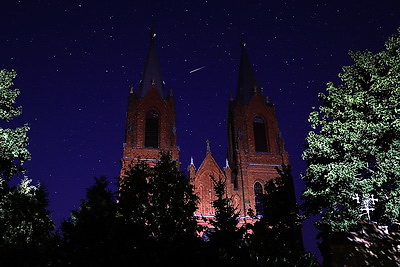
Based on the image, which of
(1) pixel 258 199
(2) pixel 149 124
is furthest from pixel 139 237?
(2) pixel 149 124

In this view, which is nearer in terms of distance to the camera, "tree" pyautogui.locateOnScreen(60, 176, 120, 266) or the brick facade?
"tree" pyautogui.locateOnScreen(60, 176, 120, 266)

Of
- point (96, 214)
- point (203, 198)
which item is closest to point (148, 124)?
point (203, 198)

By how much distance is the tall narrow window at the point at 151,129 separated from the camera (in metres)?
35.4

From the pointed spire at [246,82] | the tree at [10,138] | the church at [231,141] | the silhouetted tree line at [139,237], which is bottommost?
the silhouetted tree line at [139,237]

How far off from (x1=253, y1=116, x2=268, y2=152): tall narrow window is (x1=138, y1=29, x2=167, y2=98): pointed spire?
35.3ft

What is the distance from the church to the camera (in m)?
33.1

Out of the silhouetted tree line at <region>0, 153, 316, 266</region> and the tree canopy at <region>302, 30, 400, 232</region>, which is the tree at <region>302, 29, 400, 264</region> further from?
the silhouetted tree line at <region>0, 153, 316, 266</region>

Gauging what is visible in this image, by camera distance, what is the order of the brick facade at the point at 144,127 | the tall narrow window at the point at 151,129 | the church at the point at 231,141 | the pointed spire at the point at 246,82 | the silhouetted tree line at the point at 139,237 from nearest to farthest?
the silhouetted tree line at the point at 139,237 → the church at the point at 231,141 → the brick facade at the point at 144,127 → the tall narrow window at the point at 151,129 → the pointed spire at the point at 246,82

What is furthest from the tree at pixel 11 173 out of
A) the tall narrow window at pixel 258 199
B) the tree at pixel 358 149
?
the tall narrow window at pixel 258 199

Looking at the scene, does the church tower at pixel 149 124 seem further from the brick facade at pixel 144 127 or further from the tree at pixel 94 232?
the tree at pixel 94 232

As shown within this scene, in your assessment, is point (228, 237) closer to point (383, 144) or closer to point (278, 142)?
point (383, 144)

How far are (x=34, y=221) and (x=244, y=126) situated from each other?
77.5ft

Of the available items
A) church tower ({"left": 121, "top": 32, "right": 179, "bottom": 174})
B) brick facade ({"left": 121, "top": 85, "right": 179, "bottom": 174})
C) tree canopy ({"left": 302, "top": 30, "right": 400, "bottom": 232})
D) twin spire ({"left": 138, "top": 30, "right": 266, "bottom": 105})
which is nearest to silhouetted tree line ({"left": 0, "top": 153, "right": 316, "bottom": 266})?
tree canopy ({"left": 302, "top": 30, "right": 400, "bottom": 232})

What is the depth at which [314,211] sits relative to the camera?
15.1 meters
